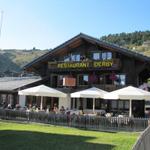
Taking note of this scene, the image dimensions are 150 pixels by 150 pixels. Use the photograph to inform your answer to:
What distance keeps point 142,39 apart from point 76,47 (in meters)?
152

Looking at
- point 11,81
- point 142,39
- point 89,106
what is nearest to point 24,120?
point 89,106

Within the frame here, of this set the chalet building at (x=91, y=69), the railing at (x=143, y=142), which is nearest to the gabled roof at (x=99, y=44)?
the chalet building at (x=91, y=69)

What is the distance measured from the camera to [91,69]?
128ft

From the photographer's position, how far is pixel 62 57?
1665 inches

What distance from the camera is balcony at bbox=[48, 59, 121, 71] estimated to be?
122 ft

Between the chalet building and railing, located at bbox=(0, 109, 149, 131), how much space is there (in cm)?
860

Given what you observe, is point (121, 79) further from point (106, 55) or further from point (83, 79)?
point (83, 79)

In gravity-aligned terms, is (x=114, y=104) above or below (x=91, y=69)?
below

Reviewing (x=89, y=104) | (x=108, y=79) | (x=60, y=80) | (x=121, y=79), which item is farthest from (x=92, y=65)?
(x=60, y=80)

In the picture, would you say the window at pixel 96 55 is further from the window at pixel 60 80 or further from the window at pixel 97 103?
the window at pixel 60 80

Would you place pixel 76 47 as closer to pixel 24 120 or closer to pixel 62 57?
pixel 62 57

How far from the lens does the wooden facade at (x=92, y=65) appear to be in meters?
37.2

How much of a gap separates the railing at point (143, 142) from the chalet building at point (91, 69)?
24481 mm

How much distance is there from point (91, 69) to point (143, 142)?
2885 centimetres
